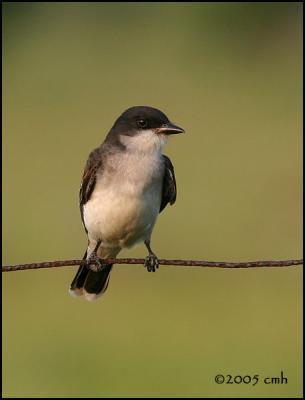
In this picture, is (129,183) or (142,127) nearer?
(129,183)

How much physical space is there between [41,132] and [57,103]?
2.38 metres

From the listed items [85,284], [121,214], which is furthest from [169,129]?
[85,284]

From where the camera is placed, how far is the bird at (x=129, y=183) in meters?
7.64

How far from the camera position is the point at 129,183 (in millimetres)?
7637

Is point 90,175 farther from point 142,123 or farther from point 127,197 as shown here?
point 142,123

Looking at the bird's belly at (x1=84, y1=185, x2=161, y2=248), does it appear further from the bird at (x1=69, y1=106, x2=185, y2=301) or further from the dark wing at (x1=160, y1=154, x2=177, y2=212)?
the dark wing at (x1=160, y1=154, x2=177, y2=212)

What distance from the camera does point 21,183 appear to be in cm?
1706

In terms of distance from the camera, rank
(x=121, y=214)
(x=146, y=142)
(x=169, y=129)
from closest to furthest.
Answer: (x=121, y=214) < (x=169, y=129) < (x=146, y=142)

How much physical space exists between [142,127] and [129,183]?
1.62 feet

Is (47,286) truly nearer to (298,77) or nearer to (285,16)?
(298,77)

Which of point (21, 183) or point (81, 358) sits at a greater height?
point (21, 183)

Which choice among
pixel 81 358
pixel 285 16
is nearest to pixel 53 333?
pixel 81 358

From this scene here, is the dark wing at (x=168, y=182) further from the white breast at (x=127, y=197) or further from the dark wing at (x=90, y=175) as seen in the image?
the dark wing at (x=90, y=175)

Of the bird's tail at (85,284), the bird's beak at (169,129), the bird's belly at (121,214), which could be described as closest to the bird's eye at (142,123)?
the bird's beak at (169,129)
